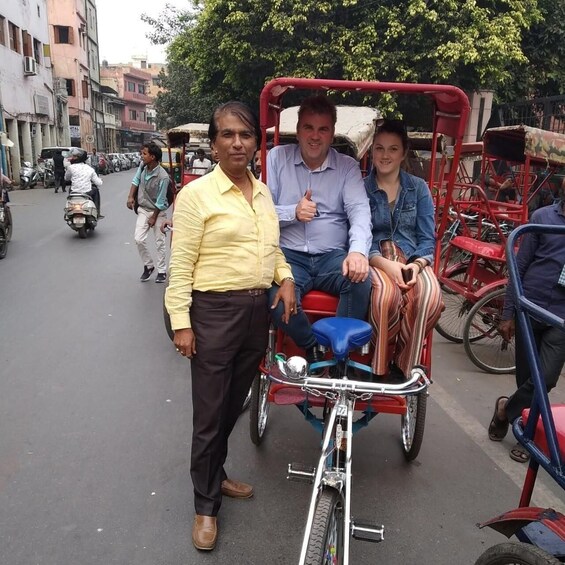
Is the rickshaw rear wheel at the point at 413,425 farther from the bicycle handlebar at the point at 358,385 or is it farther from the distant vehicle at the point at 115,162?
the distant vehicle at the point at 115,162

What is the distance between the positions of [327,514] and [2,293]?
5.75m

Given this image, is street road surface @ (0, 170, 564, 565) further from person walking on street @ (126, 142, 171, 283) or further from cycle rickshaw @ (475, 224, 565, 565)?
person walking on street @ (126, 142, 171, 283)

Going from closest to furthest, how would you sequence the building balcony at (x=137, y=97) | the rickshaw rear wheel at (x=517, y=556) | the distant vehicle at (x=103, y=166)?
the rickshaw rear wheel at (x=517, y=556), the distant vehicle at (x=103, y=166), the building balcony at (x=137, y=97)

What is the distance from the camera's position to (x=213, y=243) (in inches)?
91.1

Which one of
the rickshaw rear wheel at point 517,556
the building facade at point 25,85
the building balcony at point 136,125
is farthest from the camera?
the building balcony at point 136,125

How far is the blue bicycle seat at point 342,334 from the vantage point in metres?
2.11

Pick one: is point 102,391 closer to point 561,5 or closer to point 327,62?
point 327,62

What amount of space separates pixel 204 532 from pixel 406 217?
6.01 ft

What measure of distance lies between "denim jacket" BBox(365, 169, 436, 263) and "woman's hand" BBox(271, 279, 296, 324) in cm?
65

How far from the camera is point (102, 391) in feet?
13.1

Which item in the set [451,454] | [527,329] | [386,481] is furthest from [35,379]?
[527,329]

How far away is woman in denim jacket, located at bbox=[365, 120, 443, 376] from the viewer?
2.62 meters

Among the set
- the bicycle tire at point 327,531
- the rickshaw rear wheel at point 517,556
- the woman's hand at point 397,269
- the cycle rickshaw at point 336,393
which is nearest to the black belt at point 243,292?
the cycle rickshaw at point 336,393

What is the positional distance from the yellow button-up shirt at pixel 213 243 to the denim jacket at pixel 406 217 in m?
0.81
